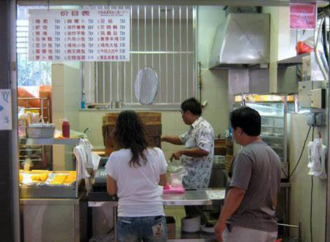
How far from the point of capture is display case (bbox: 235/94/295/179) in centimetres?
432

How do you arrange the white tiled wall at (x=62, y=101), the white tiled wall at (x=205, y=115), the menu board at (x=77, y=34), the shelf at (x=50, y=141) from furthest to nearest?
1. the white tiled wall at (x=205, y=115)
2. the white tiled wall at (x=62, y=101)
3. the shelf at (x=50, y=141)
4. the menu board at (x=77, y=34)

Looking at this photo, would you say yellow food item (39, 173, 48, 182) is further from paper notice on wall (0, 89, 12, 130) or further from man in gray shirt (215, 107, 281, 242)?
man in gray shirt (215, 107, 281, 242)

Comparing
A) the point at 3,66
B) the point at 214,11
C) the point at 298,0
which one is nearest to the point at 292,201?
the point at 298,0

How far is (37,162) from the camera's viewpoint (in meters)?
4.53

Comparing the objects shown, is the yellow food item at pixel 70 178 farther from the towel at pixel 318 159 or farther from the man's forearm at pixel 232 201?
the towel at pixel 318 159

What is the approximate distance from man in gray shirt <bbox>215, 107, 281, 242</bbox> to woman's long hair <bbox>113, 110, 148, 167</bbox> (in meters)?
0.61

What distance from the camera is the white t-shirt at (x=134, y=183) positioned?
8.69ft

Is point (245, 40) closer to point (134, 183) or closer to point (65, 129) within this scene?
point (65, 129)

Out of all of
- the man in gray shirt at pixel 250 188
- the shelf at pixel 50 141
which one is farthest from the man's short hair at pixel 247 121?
the shelf at pixel 50 141


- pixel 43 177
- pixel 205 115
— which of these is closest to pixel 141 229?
pixel 43 177

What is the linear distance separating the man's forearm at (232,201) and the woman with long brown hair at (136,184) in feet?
1.51

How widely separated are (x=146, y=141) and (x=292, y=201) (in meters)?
2.19

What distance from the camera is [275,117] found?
4672mm

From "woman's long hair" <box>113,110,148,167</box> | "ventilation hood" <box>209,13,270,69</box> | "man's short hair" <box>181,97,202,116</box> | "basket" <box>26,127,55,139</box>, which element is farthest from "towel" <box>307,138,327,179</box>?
"ventilation hood" <box>209,13,270,69</box>
